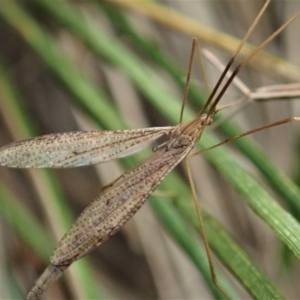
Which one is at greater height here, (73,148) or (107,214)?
(73,148)

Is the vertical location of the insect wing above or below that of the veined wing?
below

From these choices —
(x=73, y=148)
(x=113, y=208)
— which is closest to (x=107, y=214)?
(x=113, y=208)

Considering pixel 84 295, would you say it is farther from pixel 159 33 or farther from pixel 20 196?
pixel 159 33

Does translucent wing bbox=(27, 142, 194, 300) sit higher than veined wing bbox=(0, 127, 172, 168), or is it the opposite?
veined wing bbox=(0, 127, 172, 168)

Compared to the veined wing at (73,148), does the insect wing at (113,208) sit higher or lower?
lower

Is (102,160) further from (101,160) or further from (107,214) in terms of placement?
(107,214)

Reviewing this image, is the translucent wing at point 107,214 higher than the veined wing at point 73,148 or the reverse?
the reverse
